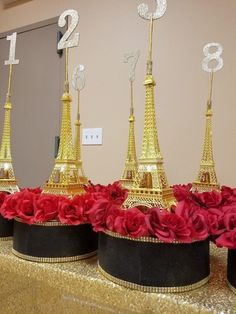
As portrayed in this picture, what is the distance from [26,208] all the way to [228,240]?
1.39ft

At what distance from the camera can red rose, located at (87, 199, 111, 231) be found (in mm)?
571

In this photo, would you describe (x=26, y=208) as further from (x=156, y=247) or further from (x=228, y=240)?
(x=228, y=240)

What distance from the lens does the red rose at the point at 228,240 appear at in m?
0.48

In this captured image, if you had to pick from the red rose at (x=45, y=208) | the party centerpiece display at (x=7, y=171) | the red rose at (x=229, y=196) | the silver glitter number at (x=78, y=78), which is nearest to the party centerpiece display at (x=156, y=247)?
the red rose at (x=45, y=208)

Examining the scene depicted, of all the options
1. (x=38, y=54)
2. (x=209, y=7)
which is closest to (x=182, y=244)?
(x=209, y=7)

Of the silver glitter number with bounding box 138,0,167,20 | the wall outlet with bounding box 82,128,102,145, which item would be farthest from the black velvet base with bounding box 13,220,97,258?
the wall outlet with bounding box 82,128,102,145

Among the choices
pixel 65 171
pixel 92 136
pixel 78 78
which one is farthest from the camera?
pixel 92 136

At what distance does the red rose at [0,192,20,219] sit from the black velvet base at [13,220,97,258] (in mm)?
30

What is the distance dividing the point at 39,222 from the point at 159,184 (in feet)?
0.89

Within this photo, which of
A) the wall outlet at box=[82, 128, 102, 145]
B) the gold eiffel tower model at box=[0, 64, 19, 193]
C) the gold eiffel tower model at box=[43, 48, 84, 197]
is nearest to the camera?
the gold eiffel tower model at box=[43, 48, 84, 197]

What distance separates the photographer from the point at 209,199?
2.50 feet

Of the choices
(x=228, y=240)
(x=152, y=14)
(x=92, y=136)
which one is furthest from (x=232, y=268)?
(x=92, y=136)

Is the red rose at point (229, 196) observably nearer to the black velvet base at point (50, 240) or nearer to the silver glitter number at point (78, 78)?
the black velvet base at point (50, 240)

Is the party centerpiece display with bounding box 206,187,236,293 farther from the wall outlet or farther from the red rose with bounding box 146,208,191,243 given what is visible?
the wall outlet
